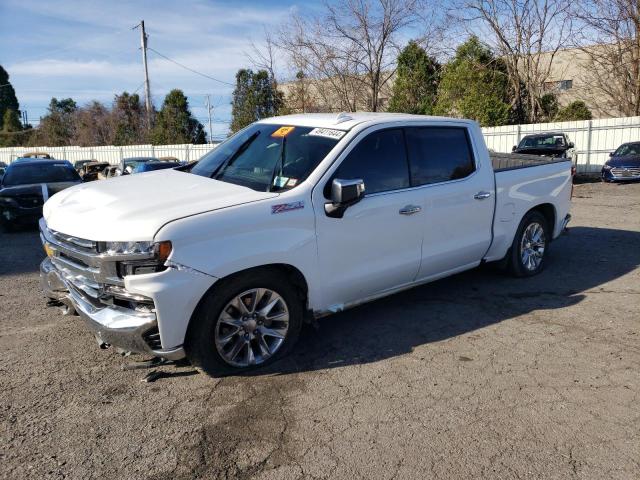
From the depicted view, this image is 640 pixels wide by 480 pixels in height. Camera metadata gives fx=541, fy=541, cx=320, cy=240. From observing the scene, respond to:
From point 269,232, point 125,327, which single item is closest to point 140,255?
point 125,327

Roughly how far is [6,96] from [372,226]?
6598 centimetres

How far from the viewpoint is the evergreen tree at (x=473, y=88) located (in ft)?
82.5

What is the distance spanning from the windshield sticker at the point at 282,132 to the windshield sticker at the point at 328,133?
24 centimetres

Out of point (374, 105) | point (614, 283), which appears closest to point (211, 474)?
point (614, 283)

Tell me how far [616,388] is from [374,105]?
23075 millimetres

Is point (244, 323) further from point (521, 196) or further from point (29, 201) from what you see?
point (29, 201)

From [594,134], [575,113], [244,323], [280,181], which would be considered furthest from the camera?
[575,113]

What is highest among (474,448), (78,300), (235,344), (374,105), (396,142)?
(374,105)

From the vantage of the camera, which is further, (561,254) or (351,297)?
(561,254)

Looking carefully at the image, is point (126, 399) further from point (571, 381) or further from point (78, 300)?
point (571, 381)

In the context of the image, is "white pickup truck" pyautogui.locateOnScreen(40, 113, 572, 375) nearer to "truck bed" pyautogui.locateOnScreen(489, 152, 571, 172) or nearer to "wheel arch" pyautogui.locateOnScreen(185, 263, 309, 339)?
"wheel arch" pyautogui.locateOnScreen(185, 263, 309, 339)

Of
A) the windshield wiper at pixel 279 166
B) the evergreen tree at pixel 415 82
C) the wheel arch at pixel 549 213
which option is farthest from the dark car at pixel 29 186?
the evergreen tree at pixel 415 82

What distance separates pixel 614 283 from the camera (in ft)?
20.5

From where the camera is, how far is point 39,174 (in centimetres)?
1162
